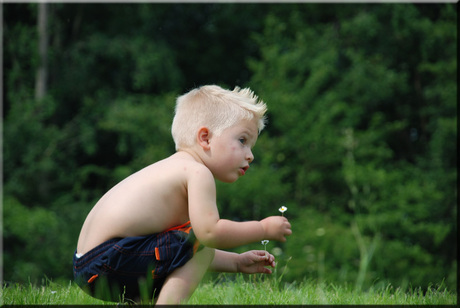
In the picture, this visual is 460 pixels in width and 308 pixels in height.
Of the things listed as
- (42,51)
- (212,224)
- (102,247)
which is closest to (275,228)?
(212,224)

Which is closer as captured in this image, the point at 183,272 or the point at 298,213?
the point at 183,272

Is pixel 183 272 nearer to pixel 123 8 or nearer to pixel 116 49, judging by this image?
pixel 116 49

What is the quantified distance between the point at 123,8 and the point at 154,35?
3.04 feet

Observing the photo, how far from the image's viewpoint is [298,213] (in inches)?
418

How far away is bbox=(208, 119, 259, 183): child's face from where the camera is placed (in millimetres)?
2131

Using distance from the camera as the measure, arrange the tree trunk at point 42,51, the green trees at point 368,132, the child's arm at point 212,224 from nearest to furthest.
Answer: the child's arm at point 212,224, the green trees at point 368,132, the tree trunk at point 42,51

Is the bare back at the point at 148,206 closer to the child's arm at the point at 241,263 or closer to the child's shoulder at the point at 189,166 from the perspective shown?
the child's shoulder at the point at 189,166

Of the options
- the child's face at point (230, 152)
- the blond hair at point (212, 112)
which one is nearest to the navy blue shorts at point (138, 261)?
the child's face at point (230, 152)

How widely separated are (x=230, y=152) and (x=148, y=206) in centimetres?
34

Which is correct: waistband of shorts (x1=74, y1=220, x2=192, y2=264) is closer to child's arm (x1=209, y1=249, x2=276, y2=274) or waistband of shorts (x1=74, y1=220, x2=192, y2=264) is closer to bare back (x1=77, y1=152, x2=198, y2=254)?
bare back (x1=77, y1=152, x2=198, y2=254)

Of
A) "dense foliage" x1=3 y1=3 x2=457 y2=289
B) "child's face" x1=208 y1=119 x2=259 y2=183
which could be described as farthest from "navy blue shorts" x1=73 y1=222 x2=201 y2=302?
"dense foliage" x1=3 y1=3 x2=457 y2=289

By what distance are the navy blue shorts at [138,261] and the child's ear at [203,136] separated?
283 millimetres

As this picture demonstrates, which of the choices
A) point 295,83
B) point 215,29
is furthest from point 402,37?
point 215,29

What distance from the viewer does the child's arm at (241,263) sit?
2203 mm
